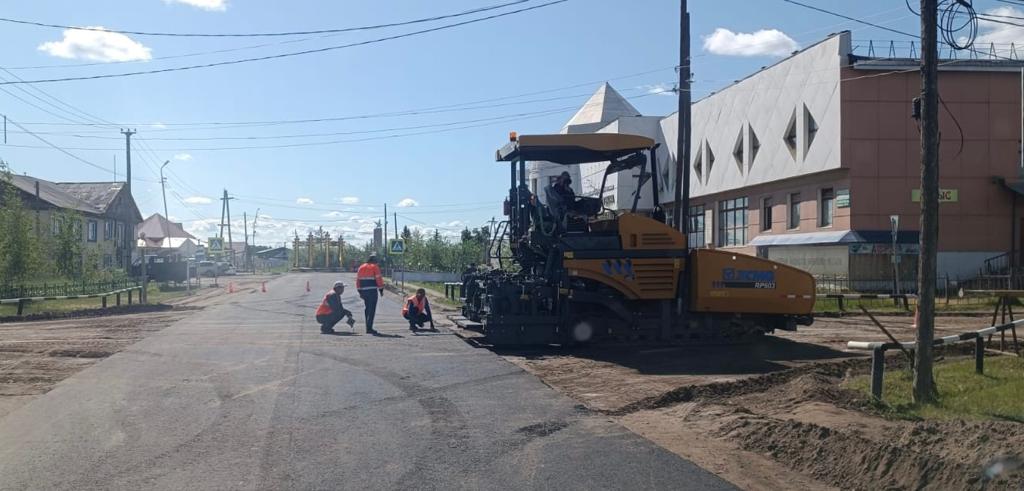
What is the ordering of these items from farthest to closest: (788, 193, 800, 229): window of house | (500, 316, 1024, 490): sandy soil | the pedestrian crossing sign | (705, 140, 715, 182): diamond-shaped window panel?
1. (705, 140, 715, 182): diamond-shaped window panel
2. (788, 193, 800, 229): window of house
3. the pedestrian crossing sign
4. (500, 316, 1024, 490): sandy soil

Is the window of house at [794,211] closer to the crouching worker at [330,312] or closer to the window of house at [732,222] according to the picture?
the window of house at [732,222]

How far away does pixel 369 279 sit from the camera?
19.7 meters

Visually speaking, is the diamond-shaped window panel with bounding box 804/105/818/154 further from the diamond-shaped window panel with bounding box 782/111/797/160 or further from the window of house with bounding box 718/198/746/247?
the window of house with bounding box 718/198/746/247

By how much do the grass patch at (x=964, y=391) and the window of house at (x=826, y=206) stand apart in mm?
26188

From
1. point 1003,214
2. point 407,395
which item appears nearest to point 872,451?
point 407,395

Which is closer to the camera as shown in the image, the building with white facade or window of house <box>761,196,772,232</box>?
the building with white facade

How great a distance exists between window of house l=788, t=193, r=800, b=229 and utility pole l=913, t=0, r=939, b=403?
3190 cm

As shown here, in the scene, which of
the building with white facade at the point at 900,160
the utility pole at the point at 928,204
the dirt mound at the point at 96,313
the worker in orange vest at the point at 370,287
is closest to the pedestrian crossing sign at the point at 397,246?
the building with white facade at the point at 900,160

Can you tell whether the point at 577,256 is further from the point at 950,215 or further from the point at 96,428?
the point at 950,215

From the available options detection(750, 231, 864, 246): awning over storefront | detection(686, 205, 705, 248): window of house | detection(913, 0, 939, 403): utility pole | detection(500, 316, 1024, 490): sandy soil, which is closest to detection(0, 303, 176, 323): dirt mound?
detection(500, 316, 1024, 490): sandy soil

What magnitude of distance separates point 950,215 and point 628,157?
81.8 feet

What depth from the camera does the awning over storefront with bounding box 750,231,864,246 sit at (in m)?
35.2

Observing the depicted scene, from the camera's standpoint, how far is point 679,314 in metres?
15.5

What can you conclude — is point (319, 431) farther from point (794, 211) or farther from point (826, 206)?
point (794, 211)
